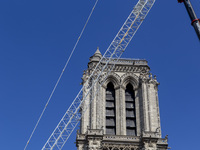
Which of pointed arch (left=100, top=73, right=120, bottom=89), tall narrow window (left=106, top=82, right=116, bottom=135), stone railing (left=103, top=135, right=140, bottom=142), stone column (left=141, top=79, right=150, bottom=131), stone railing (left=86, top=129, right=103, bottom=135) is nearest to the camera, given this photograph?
stone railing (left=86, top=129, right=103, bottom=135)

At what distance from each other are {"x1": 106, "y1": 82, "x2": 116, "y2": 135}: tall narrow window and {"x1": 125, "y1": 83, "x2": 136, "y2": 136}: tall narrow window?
1.89 metres

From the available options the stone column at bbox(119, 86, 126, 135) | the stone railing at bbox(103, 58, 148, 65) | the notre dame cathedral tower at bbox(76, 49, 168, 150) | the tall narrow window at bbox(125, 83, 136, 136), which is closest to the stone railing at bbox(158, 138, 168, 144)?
the notre dame cathedral tower at bbox(76, 49, 168, 150)

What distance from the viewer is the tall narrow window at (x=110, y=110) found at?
2338 inches

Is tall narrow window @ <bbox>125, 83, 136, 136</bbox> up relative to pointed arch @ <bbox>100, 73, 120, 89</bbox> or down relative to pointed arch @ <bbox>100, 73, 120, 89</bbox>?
down

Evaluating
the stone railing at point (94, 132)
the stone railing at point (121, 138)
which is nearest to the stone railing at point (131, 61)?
the stone railing at point (121, 138)

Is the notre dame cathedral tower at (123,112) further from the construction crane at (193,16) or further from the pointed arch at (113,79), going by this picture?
the construction crane at (193,16)

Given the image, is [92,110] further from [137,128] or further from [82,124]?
[137,128]

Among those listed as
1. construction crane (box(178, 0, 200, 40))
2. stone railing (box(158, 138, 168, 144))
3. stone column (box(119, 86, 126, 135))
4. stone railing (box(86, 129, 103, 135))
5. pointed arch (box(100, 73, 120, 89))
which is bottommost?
construction crane (box(178, 0, 200, 40))

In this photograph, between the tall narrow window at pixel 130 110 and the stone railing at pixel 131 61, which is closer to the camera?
the tall narrow window at pixel 130 110

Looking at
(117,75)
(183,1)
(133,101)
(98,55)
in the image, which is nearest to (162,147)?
(133,101)

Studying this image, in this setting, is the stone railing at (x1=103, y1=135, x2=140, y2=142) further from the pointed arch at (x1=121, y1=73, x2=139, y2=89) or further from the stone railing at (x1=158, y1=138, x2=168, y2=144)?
the pointed arch at (x1=121, y1=73, x2=139, y2=89)

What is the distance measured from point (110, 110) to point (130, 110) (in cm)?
280

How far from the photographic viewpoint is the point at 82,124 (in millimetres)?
57969

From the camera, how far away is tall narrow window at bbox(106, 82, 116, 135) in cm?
5938
